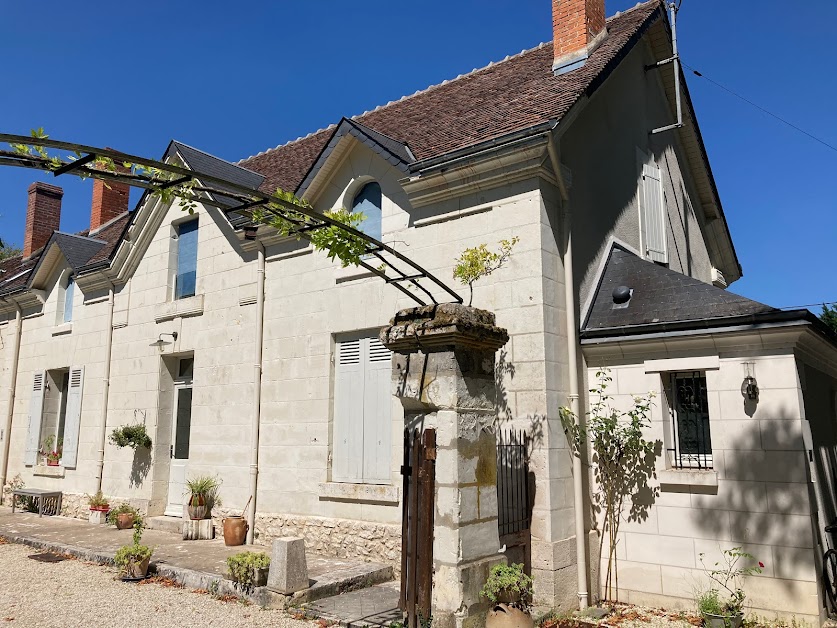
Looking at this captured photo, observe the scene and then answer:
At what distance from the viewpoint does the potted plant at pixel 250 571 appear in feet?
22.0

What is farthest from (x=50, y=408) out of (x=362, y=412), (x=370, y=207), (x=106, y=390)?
(x=370, y=207)

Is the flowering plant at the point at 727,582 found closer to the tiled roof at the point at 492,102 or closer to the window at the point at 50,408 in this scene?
the tiled roof at the point at 492,102

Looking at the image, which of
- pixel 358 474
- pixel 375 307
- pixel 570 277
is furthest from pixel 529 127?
pixel 358 474

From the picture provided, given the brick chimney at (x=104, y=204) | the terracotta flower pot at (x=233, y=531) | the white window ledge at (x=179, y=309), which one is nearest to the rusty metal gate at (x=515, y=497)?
the terracotta flower pot at (x=233, y=531)

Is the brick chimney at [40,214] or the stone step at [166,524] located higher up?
the brick chimney at [40,214]

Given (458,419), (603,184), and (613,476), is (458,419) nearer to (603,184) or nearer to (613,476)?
(613,476)

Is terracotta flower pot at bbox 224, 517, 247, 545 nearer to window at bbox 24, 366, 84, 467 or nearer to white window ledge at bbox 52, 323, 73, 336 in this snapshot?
Result: window at bbox 24, 366, 84, 467

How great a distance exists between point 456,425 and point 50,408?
12049mm

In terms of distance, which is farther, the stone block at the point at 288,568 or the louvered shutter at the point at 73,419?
the louvered shutter at the point at 73,419

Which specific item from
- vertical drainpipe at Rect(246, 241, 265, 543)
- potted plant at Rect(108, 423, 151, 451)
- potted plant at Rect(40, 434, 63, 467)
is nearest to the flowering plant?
vertical drainpipe at Rect(246, 241, 265, 543)

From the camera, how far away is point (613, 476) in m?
7.25

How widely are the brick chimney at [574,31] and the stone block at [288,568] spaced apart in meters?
7.05

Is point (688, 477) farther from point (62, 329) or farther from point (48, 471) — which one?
point (62, 329)

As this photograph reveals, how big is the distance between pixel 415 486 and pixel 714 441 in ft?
10.7
